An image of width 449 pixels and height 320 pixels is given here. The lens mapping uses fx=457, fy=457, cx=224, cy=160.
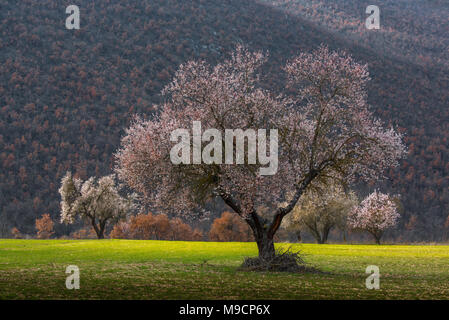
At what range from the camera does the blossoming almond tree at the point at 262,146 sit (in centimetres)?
2206

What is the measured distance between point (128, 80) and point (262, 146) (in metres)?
120

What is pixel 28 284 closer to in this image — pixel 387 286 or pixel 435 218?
pixel 387 286

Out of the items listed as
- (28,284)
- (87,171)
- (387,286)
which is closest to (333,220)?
(87,171)

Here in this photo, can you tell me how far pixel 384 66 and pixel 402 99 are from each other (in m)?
20.3

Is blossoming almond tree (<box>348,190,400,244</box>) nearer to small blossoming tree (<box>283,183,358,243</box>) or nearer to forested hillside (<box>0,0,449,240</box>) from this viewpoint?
small blossoming tree (<box>283,183,358,243</box>)

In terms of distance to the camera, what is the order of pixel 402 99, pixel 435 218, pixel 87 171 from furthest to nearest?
pixel 402 99
pixel 435 218
pixel 87 171

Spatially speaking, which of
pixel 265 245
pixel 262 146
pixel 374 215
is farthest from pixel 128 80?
pixel 262 146

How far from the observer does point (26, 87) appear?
11500 cm

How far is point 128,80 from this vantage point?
5354 inches

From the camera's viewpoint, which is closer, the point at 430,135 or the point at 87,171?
the point at 87,171

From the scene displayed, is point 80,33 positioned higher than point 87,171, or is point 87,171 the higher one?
point 80,33

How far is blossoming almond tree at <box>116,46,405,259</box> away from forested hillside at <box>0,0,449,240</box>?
49711 millimetres

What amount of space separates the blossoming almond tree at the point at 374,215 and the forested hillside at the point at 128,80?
22074 mm

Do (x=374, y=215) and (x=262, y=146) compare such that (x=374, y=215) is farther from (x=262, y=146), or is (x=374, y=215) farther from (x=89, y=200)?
(x=262, y=146)
